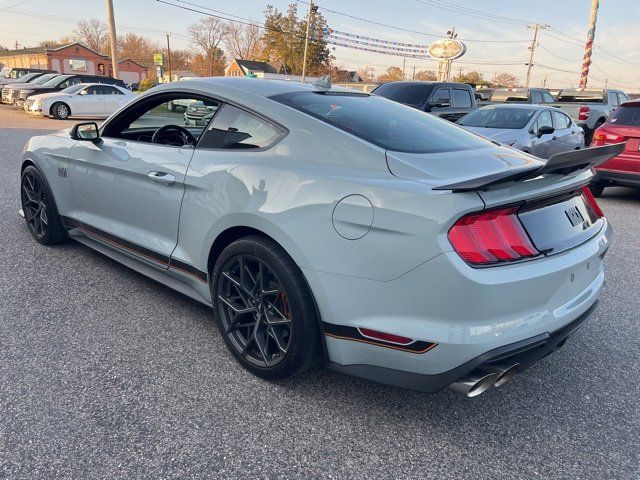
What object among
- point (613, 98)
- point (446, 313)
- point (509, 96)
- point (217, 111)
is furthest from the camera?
point (509, 96)

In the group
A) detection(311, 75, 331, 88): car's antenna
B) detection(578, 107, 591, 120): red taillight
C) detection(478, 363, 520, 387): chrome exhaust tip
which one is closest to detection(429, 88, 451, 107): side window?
detection(578, 107, 591, 120): red taillight

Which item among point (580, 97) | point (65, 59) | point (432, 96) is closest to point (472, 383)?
point (432, 96)

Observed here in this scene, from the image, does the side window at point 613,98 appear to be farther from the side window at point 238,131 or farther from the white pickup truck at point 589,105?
the side window at point 238,131

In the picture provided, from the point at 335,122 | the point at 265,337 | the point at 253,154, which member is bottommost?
the point at 265,337

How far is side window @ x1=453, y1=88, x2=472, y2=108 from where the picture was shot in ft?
38.5

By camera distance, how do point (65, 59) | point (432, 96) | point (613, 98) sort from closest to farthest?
point (432, 96) → point (613, 98) → point (65, 59)

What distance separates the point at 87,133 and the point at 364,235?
2537 millimetres

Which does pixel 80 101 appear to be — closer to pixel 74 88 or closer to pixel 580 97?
pixel 74 88

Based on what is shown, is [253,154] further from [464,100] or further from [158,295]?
[464,100]

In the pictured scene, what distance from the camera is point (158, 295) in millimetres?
3570

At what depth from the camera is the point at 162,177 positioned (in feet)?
9.67

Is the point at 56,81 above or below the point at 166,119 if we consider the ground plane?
above

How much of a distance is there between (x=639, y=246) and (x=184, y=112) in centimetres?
496

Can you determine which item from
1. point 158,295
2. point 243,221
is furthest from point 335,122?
point 158,295
